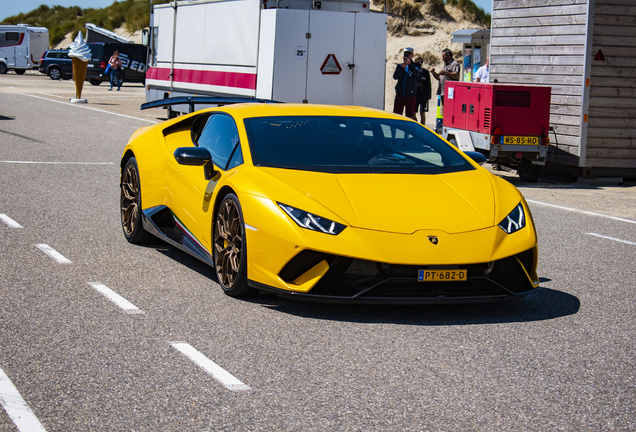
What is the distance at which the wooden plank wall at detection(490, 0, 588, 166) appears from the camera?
1438 cm

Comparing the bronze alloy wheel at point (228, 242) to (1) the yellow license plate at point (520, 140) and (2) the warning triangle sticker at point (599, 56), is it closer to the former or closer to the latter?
(1) the yellow license plate at point (520, 140)

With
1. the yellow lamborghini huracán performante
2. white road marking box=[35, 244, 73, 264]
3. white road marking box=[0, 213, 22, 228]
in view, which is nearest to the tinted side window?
the yellow lamborghini huracán performante

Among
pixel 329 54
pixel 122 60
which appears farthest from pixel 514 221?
pixel 122 60

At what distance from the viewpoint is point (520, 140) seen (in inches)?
526

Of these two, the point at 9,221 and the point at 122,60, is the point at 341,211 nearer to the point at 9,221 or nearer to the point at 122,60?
the point at 9,221

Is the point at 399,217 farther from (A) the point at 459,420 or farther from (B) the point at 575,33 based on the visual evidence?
(B) the point at 575,33

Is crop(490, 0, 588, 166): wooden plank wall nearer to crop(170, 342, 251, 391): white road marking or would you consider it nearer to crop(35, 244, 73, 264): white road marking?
crop(35, 244, 73, 264): white road marking

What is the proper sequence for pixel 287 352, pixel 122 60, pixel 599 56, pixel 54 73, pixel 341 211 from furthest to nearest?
pixel 54 73, pixel 122 60, pixel 599 56, pixel 341 211, pixel 287 352

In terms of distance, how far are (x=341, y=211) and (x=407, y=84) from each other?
14.2 metres

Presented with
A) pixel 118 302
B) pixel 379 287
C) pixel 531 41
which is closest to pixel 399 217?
pixel 379 287

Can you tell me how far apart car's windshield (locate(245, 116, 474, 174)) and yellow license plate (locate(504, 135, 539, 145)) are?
22.7ft

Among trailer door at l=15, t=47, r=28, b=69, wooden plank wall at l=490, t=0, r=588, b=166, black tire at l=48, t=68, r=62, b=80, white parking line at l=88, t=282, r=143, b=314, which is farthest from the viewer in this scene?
trailer door at l=15, t=47, r=28, b=69

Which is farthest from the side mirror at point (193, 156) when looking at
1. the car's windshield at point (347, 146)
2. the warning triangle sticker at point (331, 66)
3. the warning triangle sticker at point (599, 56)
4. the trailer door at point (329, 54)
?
the warning triangle sticker at point (331, 66)

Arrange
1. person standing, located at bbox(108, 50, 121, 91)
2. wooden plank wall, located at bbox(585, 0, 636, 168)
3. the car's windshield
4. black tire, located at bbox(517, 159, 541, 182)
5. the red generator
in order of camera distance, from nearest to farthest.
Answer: the car's windshield → the red generator → black tire, located at bbox(517, 159, 541, 182) → wooden plank wall, located at bbox(585, 0, 636, 168) → person standing, located at bbox(108, 50, 121, 91)
